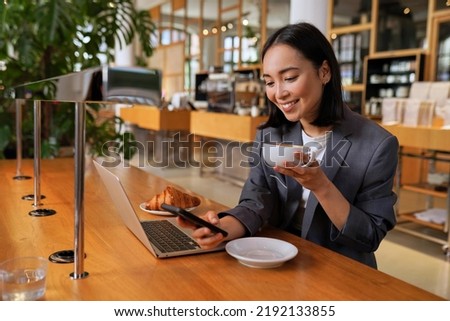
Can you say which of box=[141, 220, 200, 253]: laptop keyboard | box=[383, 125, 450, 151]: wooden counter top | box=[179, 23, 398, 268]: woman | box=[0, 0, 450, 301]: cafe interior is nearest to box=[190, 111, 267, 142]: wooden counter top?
box=[0, 0, 450, 301]: cafe interior

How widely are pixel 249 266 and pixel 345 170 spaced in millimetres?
523

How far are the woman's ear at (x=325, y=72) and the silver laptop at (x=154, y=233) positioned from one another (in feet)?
1.95

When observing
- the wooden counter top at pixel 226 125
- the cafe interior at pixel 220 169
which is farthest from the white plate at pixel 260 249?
the wooden counter top at pixel 226 125

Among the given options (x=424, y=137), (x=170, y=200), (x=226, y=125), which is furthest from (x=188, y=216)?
(x=226, y=125)

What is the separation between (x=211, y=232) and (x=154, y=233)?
21cm

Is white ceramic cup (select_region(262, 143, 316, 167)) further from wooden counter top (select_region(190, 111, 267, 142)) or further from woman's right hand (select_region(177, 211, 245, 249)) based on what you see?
wooden counter top (select_region(190, 111, 267, 142))

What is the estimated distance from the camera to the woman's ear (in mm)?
1343

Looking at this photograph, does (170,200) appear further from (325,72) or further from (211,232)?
(325,72)

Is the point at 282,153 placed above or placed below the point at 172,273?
above

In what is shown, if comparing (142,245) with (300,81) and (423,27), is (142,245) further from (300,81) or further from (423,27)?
(423,27)

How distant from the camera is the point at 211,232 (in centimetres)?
104

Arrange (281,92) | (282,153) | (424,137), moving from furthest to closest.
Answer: (424,137) < (281,92) < (282,153)

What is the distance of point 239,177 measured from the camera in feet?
20.3
